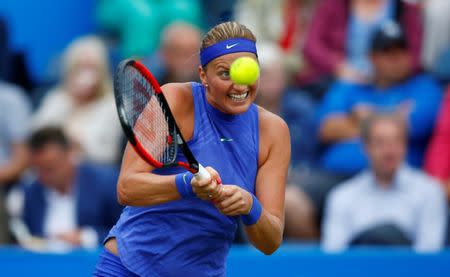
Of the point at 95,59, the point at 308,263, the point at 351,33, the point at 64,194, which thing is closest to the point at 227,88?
the point at 308,263

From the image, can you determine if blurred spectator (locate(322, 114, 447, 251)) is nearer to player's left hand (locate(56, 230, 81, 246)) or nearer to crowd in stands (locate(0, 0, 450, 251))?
crowd in stands (locate(0, 0, 450, 251))

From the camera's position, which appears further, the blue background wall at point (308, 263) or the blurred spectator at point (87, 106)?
the blurred spectator at point (87, 106)

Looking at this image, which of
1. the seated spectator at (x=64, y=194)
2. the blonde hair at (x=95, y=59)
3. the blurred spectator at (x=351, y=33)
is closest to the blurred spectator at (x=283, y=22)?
the blurred spectator at (x=351, y=33)

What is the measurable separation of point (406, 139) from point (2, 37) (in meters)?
3.47

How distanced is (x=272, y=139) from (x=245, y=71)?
48cm

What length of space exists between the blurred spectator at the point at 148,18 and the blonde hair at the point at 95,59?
32cm

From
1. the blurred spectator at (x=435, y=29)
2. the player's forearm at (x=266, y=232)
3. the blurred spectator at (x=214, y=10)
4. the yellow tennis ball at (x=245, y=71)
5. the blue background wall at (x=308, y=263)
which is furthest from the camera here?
the blurred spectator at (x=214, y=10)

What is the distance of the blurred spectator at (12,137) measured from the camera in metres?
7.78

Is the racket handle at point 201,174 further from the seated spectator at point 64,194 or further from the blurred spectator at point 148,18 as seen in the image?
the blurred spectator at point 148,18

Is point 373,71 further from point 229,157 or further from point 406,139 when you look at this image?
point 229,157

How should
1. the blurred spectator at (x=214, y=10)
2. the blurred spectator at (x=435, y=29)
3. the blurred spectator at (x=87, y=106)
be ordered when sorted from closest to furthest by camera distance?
the blurred spectator at (x=435, y=29)
the blurred spectator at (x=87, y=106)
the blurred spectator at (x=214, y=10)

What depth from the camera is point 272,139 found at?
4.19m

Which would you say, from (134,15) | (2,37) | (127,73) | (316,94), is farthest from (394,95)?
(127,73)

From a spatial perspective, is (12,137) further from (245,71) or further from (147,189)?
(245,71)
